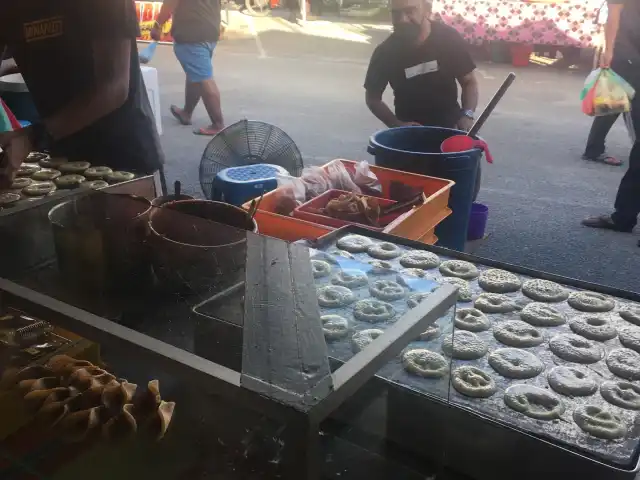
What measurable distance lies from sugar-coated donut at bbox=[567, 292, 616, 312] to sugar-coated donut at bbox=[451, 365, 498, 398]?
466 mm

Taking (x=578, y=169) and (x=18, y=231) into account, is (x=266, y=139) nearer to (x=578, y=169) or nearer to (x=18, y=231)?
(x=18, y=231)

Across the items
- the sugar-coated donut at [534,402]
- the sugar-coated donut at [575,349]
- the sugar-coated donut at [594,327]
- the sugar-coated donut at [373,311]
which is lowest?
the sugar-coated donut at [575,349]

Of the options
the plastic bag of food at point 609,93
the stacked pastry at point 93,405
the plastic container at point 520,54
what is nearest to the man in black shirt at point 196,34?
the plastic bag of food at point 609,93

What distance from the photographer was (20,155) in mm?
2369

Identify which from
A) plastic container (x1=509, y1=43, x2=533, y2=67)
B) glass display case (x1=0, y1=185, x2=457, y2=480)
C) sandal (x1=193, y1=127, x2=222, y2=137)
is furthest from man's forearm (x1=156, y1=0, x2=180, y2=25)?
plastic container (x1=509, y1=43, x2=533, y2=67)

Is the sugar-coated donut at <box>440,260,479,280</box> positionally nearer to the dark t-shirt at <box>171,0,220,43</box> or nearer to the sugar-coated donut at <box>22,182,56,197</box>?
the sugar-coated donut at <box>22,182,56,197</box>

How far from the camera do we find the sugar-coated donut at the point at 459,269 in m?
1.87

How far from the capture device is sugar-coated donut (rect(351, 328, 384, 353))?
0.96 metres

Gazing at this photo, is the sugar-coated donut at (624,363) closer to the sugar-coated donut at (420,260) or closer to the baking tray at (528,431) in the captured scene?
the baking tray at (528,431)

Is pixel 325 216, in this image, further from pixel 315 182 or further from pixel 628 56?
pixel 628 56

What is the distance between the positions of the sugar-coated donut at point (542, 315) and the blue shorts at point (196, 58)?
522 centimetres

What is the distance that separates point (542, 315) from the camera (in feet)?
5.53

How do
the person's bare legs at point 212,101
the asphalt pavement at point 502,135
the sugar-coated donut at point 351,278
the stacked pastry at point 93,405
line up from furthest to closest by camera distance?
the person's bare legs at point 212,101, the asphalt pavement at point 502,135, the sugar-coated donut at point 351,278, the stacked pastry at point 93,405

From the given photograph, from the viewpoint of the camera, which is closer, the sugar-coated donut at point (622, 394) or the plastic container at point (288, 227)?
the sugar-coated donut at point (622, 394)
